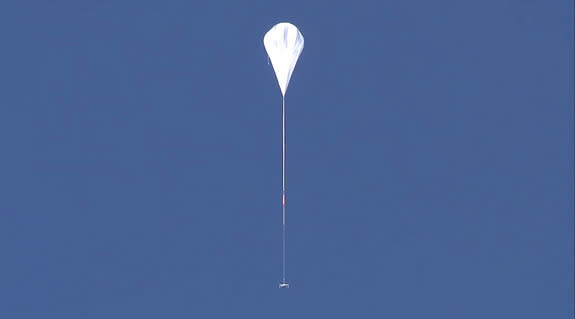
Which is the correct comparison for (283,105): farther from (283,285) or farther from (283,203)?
(283,285)

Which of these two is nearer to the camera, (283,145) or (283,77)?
(283,77)

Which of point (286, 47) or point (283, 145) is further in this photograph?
point (283, 145)

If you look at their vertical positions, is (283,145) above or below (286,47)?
below

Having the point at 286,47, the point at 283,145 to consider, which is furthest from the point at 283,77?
the point at 283,145

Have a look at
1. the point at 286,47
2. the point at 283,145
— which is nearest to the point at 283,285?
the point at 283,145

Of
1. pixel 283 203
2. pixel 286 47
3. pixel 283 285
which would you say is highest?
pixel 286 47

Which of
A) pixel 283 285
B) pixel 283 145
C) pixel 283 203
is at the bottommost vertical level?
pixel 283 285

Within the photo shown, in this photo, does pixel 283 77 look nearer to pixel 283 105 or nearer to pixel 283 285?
pixel 283 105
